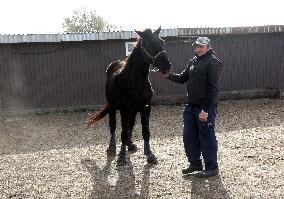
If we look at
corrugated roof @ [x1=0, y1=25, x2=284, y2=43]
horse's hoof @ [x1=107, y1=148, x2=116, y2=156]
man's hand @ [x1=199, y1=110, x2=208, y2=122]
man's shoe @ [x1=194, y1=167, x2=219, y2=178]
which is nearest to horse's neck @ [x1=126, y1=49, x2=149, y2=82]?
man's hand @ [x1=199, y1=110, x2=208, y2=122]

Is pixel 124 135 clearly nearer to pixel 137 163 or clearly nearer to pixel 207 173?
pixel 137 163

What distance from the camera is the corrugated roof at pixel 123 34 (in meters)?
14.5

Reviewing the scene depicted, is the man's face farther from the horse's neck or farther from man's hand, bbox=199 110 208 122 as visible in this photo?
the horse's neck

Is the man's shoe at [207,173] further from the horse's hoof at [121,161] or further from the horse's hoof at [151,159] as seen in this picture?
the horse's hoof at [121,161]

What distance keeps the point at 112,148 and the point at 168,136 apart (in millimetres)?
2135

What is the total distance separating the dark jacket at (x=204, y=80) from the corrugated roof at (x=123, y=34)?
9210 millimetres

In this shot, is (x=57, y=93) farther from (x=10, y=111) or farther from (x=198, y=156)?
(x=198, y=156)

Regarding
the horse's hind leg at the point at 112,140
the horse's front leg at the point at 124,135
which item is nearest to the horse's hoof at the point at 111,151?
the horse's hind leg at the point at 112,140

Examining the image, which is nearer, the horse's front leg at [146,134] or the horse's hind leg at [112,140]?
the horse's front leg at [146,134]

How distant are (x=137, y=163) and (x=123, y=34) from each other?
8.76m

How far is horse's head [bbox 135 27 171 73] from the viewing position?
264 inches

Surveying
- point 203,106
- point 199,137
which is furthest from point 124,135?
point 203,106

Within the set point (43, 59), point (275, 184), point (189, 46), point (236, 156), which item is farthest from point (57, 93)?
point (275, 184)

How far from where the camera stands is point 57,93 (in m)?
15.2
